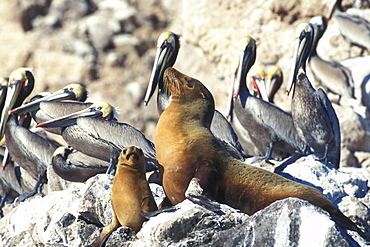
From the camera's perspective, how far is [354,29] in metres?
13.4

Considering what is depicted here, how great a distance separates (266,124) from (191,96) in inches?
134

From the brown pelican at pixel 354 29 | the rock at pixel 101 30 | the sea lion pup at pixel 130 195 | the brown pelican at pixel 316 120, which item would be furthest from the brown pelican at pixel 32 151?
the rock at pixel 101 30

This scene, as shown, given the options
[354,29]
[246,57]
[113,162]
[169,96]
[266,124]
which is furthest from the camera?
[354,29]

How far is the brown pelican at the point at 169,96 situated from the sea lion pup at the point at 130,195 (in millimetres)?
2768

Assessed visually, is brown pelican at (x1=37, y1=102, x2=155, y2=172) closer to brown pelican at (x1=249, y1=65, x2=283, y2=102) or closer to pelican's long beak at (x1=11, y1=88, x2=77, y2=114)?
pelican's long beak at (x1=11, y1=88, x2=77, y2=114)

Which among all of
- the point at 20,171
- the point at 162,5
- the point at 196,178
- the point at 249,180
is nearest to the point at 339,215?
the point at 249,180

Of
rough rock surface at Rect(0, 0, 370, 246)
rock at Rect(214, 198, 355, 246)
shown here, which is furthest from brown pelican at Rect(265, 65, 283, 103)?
rock at Rect(214, 198, 355, 246)

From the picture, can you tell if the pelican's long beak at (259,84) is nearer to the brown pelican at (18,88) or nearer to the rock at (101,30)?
the brown pelican at (18,88)

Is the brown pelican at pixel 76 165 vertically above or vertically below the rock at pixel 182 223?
below

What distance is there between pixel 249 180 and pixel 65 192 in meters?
1.79

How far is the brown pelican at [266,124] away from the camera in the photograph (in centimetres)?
851

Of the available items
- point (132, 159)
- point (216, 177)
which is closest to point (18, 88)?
point (132, 159)

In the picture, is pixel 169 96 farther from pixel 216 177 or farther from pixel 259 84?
pixel 216 177

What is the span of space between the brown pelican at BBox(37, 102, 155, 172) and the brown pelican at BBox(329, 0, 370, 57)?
21.8 feet
